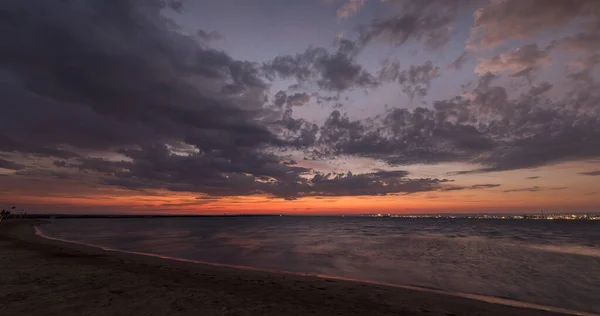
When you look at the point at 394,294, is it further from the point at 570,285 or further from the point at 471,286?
the point at 570,285

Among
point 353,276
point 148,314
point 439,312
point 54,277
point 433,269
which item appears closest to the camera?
point 148,314

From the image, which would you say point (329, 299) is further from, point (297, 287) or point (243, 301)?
point (243, 301)

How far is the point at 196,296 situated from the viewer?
39.9ft

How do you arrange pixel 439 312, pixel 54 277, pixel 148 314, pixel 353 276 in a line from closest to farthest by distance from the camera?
pixel 148 314
pixel 439 312
pixel 54 277
pixel 353 276

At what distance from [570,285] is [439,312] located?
14.5 meters

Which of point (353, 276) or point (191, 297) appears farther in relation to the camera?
point (353, 276)

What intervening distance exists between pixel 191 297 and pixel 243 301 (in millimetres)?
2147

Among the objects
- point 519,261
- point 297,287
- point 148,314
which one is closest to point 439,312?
point 297,287

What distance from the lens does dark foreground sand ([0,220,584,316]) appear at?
10273mm

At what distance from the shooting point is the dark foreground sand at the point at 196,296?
Answer: 1027 cm

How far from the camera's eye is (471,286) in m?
18.6

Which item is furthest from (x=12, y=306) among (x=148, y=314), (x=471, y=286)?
(x=471, y=286)

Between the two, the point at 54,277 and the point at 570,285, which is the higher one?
the point at 54,277

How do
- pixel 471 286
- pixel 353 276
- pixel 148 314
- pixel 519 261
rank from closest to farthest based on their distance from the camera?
pixel 148 314 → pixel 471 286 → pixel 353 276 → pixel 519 261
